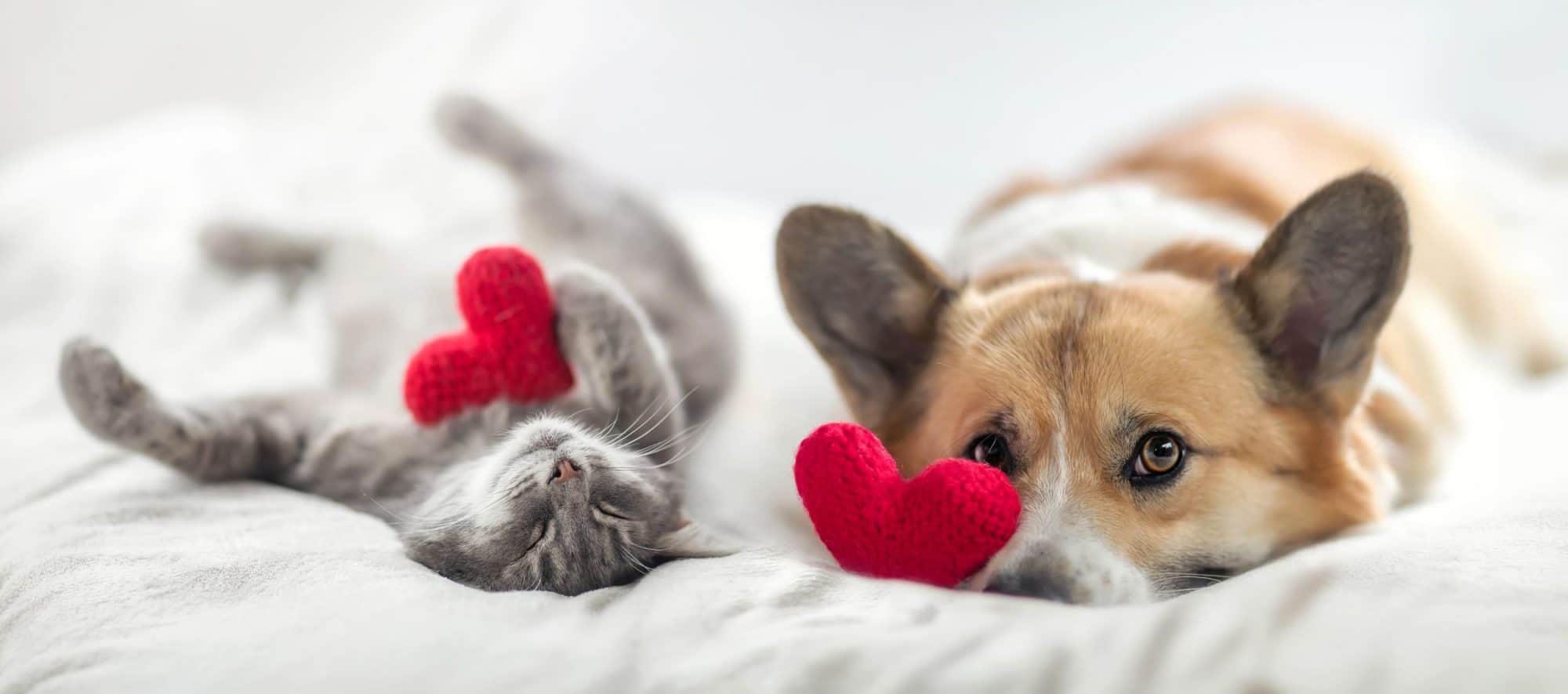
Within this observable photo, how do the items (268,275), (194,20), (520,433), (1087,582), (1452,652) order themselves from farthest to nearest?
(194,20)
(268,275)
(520,433)
(1087,582)
(1452,652)

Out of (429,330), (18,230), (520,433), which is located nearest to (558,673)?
(520,433)

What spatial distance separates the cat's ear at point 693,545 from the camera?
1.36 m

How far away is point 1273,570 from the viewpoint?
1.21 metres

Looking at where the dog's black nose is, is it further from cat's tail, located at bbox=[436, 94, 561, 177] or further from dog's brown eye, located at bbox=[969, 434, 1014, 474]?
cat's tail, located at bbox=[436, 94, 561, 177]

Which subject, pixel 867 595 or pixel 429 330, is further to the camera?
pixel 429 330

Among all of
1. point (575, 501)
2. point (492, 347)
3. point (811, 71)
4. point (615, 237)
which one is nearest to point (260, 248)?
point (615, 237)

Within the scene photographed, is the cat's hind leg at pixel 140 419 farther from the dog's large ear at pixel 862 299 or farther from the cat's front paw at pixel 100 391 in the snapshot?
the dog's large ear at pixel 862 299

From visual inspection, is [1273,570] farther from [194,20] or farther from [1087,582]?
[194,20]

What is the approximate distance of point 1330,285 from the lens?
1.52 m

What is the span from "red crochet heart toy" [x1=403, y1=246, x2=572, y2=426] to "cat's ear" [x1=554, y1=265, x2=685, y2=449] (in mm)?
39

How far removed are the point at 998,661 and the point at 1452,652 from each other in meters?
0.36

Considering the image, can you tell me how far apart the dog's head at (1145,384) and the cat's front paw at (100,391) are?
3.17ft

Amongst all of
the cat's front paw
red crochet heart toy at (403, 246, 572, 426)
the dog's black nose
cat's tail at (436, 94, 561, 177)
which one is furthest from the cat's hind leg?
the dog's black nose

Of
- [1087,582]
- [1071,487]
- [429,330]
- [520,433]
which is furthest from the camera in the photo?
[429,330]
